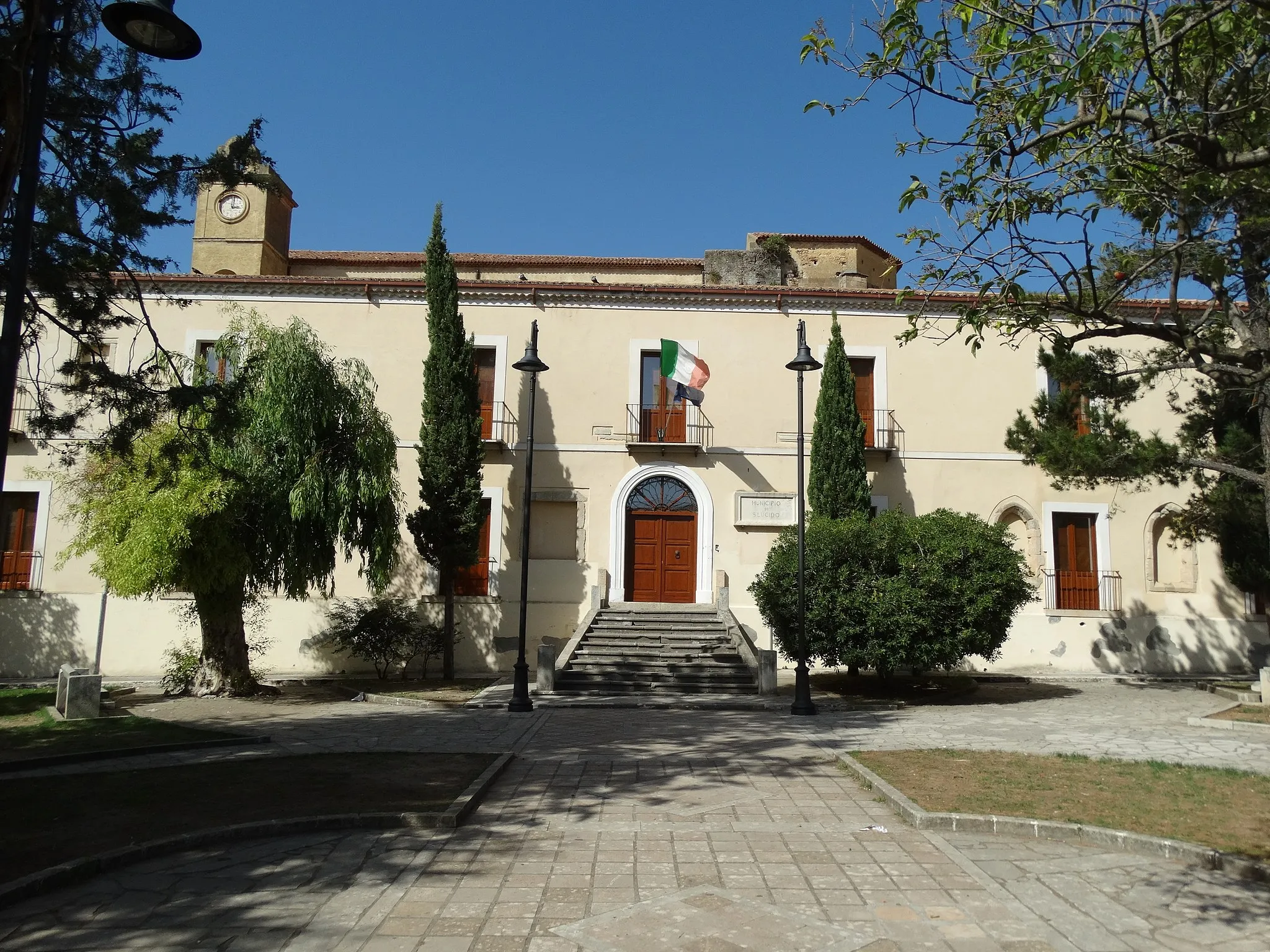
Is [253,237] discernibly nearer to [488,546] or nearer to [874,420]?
[488,546]

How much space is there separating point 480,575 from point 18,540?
9.84m

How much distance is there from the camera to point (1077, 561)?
20.8 m

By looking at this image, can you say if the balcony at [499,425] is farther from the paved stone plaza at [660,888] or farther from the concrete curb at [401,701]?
the paved stone plaza at [660,888]

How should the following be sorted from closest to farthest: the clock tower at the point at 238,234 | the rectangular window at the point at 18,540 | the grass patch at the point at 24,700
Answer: the grass patch at the point at 24,700 → the rectangular window at the point at 18,540 → the clock tower at the point at 238,234

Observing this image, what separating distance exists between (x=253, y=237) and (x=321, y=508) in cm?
1725

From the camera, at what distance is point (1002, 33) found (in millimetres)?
5707

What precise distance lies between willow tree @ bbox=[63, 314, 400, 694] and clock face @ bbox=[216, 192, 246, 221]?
1457cm

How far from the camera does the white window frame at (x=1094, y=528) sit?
2045cm

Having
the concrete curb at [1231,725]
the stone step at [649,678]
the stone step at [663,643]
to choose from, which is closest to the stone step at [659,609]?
the stone step at [663,643]

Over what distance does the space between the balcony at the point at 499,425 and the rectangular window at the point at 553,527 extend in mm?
1573

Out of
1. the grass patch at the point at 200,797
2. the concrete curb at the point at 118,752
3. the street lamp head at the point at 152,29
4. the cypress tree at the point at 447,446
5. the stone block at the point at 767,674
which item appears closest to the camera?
the street lamp head at the point at 152,29

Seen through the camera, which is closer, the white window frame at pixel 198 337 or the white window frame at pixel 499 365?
the white window frame at pixel 499 365

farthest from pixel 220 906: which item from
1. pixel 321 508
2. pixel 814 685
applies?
pixel 814 685

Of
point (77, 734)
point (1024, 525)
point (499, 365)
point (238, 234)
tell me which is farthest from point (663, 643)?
point (238, 234)
